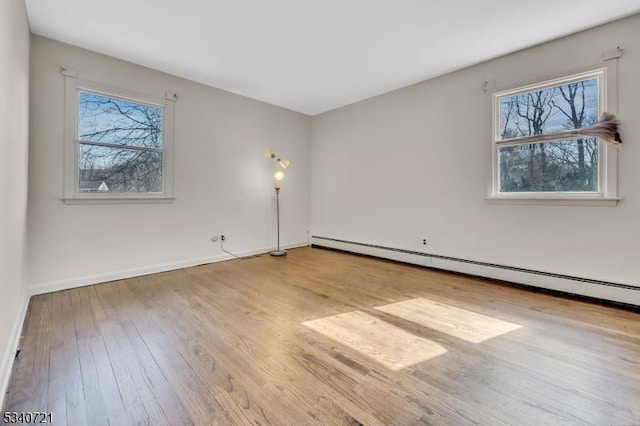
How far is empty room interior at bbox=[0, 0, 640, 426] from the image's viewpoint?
149 cm

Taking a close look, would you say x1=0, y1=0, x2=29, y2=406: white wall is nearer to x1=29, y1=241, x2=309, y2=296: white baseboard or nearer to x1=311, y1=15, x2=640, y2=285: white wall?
x1=29, y1=241, x2=309, y2=296: white baseboard

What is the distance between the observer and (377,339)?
197cm

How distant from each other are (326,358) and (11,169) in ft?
7.71

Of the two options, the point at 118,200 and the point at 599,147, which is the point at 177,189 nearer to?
the point at 118,200

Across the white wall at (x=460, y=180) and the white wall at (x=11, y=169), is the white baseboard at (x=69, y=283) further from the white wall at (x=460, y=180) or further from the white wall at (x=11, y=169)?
the white wall at (x=460, y=180)

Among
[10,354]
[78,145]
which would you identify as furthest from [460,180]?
[78,145]

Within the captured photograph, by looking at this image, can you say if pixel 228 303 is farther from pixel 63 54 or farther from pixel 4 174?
pixel 63 54

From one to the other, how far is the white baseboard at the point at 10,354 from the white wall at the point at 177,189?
0.89m

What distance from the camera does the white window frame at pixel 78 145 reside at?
2.98 m

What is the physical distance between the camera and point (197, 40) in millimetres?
2932

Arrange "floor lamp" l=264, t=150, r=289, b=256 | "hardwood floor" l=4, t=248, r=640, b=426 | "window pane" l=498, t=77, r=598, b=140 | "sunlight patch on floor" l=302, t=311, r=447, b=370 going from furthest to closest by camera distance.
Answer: "floor lamp" l=264, t=150, r=289, b=256 < "window pane" l=498, t=77, r=598, b=140 < "sunlight patch on floor" l=302, t=311, r=447, b=370 < "hardwood floor" l=4, t=248, r=640, b=426

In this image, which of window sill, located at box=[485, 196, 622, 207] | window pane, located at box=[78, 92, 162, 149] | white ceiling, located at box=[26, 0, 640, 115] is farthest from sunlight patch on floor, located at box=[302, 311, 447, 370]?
window pane, located at box=[78, 92, 162, 149]

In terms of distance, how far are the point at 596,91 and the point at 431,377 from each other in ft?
10.2

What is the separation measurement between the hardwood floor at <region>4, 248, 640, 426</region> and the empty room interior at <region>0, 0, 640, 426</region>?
16 millimetres
